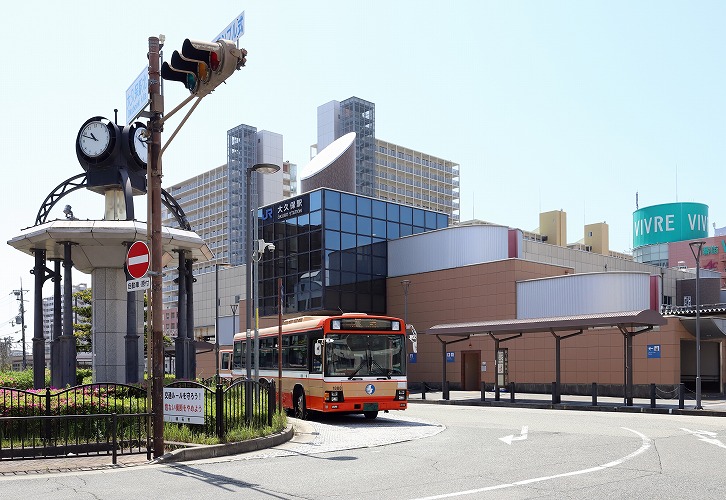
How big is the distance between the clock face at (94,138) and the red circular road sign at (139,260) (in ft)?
43.6

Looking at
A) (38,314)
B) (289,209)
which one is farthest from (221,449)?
(289,209)

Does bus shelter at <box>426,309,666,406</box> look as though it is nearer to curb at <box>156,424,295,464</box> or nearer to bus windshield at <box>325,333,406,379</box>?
bus windshield at <box>325,333,406,379</box>

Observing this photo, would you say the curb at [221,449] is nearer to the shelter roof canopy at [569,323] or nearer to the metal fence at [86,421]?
the metal fence at [86,421]

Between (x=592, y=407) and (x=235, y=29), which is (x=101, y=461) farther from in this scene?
(x=592, y=407)

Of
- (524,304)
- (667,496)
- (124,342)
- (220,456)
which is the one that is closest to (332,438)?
(220,456)

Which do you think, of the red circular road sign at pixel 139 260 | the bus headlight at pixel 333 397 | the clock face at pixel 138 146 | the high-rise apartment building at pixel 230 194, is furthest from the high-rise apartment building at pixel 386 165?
the red circular road sign at pixel 139 260

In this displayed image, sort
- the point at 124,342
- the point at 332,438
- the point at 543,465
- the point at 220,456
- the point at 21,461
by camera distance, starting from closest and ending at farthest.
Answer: the point at 543,465, the point at 21,461, the point at 220,456, the point at 332,438, the point at 124,342

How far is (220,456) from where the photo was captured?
1469cm

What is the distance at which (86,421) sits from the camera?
48.9 ft

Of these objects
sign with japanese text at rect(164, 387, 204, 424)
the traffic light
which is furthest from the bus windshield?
the traffic light

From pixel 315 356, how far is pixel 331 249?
92.6ft

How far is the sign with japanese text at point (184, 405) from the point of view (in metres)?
14.8

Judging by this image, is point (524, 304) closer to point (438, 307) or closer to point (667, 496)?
point (438, 307)

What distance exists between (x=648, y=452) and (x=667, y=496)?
507cm
